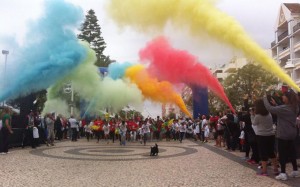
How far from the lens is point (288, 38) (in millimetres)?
46219

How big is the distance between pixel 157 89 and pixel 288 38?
26.4 meters

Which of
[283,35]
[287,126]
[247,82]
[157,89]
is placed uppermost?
[283,35]

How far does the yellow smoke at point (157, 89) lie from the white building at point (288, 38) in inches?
742

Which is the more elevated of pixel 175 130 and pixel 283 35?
pixel 283 35

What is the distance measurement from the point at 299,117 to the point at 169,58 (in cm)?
1611

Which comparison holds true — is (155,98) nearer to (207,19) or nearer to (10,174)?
(207,19)

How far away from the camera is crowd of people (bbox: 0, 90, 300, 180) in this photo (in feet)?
26.2

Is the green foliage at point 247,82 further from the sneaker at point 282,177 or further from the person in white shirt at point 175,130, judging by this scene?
the sneaker at point 282,177

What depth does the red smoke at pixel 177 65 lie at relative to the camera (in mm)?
24969

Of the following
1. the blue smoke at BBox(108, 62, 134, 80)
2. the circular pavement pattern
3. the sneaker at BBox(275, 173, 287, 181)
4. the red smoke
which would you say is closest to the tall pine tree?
the blue smoke at BBox(108, 62, 134, 80)

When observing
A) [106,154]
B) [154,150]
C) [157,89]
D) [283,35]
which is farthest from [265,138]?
[283,35]

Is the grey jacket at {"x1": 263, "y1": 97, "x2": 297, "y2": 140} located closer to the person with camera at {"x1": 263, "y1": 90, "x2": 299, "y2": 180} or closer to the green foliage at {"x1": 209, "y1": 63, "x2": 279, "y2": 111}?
the person with camera at {"x1": 263, "y1": 90, "x2": 299, "y2": 180}


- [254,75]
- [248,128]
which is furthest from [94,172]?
[254,75]

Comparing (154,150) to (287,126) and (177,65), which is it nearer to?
(287,126)
